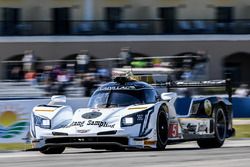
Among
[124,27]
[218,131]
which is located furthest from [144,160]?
[124,27]

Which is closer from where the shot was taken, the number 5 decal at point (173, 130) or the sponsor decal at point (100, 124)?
the sponsor decal at point (100, 124)

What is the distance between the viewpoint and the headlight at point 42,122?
15.2 meters

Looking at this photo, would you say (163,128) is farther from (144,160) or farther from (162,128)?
(144,160)

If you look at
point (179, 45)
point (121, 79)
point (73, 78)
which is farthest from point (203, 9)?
point (121, 79)

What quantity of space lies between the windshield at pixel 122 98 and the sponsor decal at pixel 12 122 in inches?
192

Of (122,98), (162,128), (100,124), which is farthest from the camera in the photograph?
(122,98)

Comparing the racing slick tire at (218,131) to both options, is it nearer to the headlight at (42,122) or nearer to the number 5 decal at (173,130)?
the number 5 decal at (173,130)

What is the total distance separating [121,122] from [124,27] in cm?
2879

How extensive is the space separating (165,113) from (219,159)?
2.86m

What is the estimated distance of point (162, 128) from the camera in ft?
50.6

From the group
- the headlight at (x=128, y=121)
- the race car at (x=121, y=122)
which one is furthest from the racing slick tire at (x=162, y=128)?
the headlight at (x=128, y=121)

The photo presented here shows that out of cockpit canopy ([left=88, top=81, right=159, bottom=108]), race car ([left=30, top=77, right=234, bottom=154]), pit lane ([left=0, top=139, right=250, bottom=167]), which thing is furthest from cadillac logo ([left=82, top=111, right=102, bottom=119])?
pit lane ([left=0, top=139, right=250, bottom=167])

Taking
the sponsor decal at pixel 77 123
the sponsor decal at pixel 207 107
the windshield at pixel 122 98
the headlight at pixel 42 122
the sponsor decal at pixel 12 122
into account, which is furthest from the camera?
the sponsor decal at pixel 12 122

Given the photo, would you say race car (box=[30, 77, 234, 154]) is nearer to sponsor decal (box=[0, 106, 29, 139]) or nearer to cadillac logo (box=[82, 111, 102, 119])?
cadillac logo (box=[82, 111, 102, 119])
